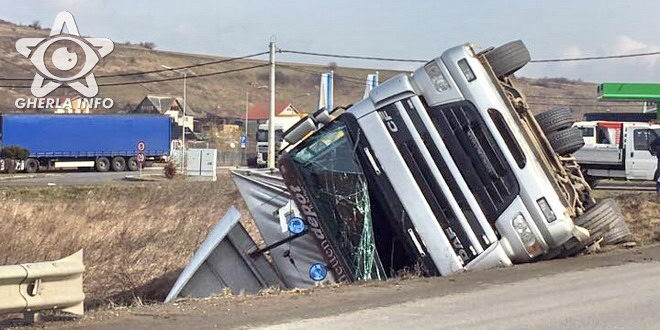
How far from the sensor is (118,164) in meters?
58.5

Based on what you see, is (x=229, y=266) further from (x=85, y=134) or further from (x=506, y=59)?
(x=85, y=134)

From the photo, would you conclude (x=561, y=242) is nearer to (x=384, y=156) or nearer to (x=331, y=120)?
(x=384, y=156)

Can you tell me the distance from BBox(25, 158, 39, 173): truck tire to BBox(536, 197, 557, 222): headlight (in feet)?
165

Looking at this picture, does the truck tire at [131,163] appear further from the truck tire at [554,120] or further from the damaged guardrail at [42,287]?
the damaged guardrail at [42,287]

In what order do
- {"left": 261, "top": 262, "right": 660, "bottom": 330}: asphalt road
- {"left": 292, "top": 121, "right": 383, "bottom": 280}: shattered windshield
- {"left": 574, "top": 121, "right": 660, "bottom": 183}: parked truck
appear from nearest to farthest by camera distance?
{"left": 261, "top": 262, "right": 660, "bottom": 330}: asphalt road
{"left": 292, "top": 121, "right": 383, "bottom": 280}: shattered windshield
{"left": 574, "top": 121, "right": 660, "bottom": 183}: parked truck

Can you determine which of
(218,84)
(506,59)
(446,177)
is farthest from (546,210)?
(218,84)

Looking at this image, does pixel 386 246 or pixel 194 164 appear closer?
pixel 386 246

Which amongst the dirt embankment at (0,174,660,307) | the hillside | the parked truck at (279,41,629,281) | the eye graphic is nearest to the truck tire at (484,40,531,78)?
the parked truck at (279,41,629,281)

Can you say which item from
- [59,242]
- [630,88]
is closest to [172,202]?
[59,242]

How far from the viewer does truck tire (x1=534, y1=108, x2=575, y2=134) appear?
10.5 m

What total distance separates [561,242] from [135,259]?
8.72 metres

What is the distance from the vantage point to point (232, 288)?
34.8 feet

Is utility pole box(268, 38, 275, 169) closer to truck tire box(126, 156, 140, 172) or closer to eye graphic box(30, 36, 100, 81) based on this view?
eye graphic box(30, 36, 100, 81)

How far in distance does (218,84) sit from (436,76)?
15283cm
